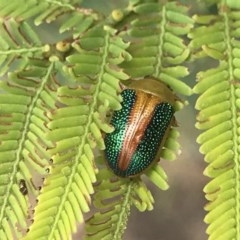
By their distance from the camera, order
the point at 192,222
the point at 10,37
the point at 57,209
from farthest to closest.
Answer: the point at 192,222, the point at 10,37, the point at 57,209

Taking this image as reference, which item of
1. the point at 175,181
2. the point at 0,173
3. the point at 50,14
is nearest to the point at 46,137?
the point at 0,173

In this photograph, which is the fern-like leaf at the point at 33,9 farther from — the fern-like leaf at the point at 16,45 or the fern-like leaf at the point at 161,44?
the fern-like leaf at the point at 161,44

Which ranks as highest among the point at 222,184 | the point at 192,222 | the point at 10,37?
the point at 10,37

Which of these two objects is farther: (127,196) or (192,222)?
(192,222)

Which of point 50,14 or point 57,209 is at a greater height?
point 50,14

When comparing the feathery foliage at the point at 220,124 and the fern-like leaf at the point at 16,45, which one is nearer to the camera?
the feathery foliage at the point at 220,124

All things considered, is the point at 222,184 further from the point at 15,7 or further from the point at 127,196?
the point at 15,7

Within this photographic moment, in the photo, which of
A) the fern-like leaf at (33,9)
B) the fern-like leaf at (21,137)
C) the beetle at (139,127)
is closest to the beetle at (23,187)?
the fern-like leaf at (21,137)
